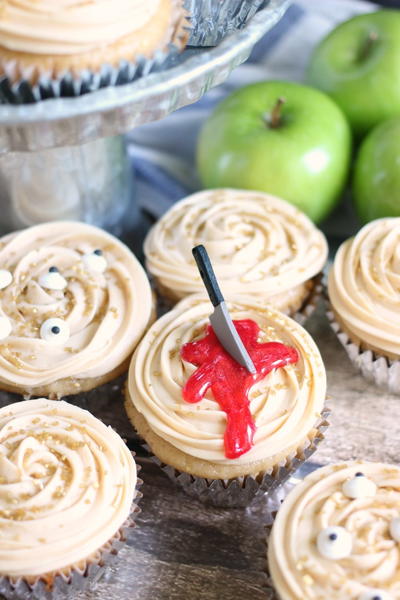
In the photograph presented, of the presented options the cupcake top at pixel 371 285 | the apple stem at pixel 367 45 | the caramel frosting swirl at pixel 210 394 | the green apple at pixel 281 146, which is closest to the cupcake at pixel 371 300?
the cupcake top at pixel 371 285

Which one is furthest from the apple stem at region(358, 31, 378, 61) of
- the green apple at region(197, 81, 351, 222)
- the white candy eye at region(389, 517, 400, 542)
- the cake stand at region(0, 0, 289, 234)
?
the white candy eye at region(389, 517, 400, 542)

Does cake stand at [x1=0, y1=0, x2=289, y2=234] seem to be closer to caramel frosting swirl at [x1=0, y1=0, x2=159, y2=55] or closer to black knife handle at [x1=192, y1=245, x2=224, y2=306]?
caramel frosting swirl at [x1=0, y1=0, x2=159, y2=55]

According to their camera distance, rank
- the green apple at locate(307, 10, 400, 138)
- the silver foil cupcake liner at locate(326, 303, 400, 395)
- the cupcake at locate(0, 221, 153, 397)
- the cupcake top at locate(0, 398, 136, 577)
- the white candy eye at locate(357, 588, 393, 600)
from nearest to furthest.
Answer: the white candy eye at locate(357, 588, 393, 600)
the cupcake top at locate(0, 398, 136, 577)
the cupcake at locate(0, 221, 153, 397)
the silver foil cupcake liner at locate(326, 303, 400, 395)
the green apple at locate(307, 10, 400, 138)

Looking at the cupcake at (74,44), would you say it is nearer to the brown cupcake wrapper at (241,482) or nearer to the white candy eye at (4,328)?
the white candy eye at (4,328)

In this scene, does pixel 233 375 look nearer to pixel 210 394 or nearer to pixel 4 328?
pixel 210 394

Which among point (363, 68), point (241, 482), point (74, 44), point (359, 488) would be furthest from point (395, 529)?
point (363, 68)

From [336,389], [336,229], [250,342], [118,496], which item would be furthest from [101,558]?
[336,229]

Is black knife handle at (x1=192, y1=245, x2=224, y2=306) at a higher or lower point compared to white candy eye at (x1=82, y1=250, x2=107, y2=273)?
higher
